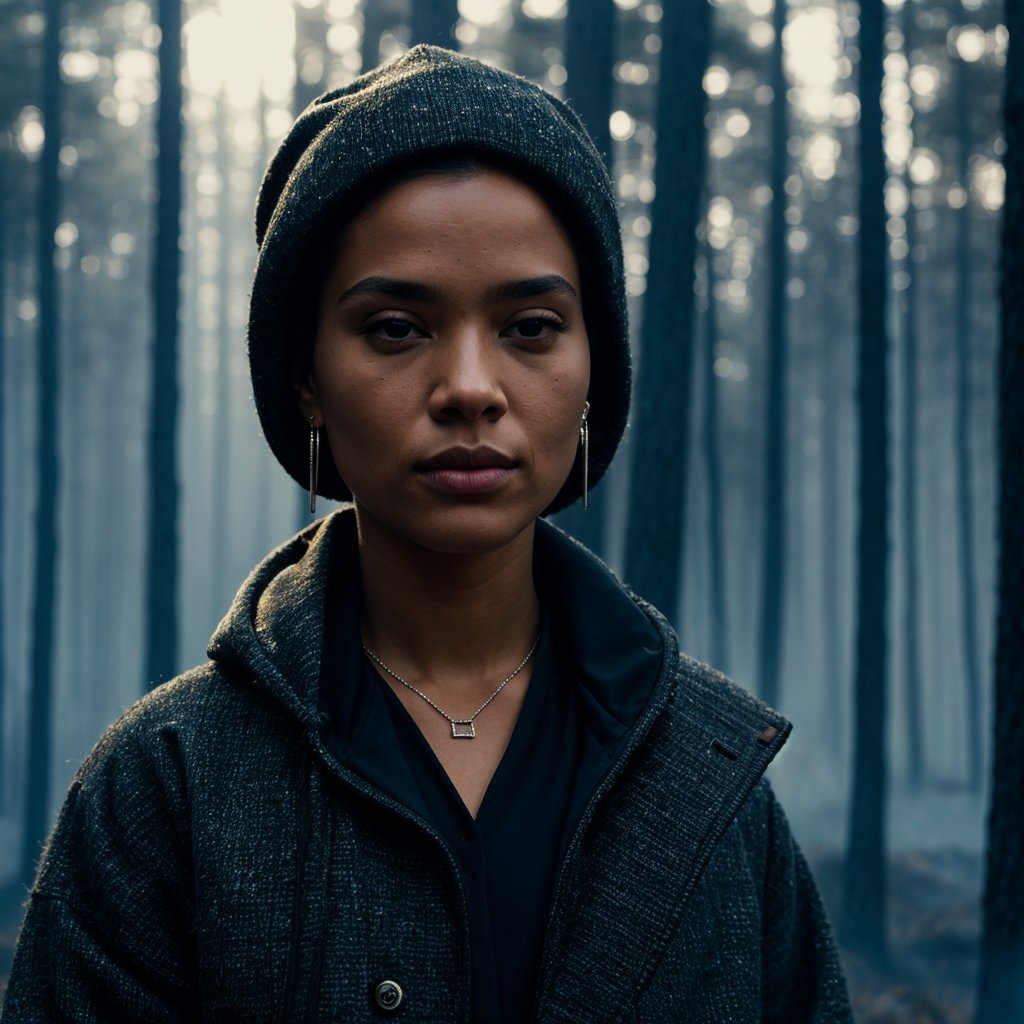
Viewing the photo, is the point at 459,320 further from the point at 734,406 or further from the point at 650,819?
the point at 734,406

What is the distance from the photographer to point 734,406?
12.7 metres

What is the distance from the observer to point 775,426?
12734mm

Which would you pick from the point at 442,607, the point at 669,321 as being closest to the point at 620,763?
→ the point at 442,607

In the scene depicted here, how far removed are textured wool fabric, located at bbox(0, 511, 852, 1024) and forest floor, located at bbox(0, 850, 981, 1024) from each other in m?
5.15

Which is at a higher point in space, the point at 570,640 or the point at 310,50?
the point at 310,50

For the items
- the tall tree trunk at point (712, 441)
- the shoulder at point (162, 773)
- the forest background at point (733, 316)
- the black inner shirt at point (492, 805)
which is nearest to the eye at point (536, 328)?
the black inner shirt at point (492, 805)

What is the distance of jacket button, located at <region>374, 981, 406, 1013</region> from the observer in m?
1.63

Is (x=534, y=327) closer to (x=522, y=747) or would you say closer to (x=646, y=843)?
(x=522, y=747)

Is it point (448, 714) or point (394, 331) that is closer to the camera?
point (394, 331)

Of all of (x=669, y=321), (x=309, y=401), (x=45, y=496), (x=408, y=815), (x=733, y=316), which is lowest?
(x=45, y=496)

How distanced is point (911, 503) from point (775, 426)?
2.42m

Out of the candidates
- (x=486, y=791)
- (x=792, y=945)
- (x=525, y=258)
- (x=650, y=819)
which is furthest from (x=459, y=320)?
(x=792, y=945)

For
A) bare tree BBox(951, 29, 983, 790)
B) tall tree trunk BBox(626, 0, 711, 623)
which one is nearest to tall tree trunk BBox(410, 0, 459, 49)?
tall tree trunk BBox(626, 0, 711, 623)

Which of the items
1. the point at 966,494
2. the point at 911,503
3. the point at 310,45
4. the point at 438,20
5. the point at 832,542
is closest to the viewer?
the point at 438,20
